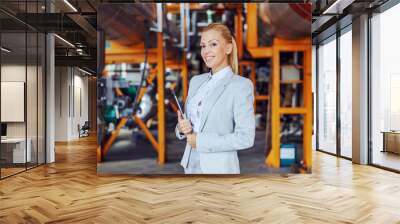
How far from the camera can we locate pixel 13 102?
6.34 metres

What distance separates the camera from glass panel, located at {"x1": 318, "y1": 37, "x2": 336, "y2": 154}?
944 centimetres

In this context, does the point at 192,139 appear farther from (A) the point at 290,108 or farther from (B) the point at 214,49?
(A) the point at 290,108

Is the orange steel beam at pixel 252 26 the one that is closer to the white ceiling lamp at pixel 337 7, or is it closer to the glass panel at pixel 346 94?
the white ceiling lamp at pixel 337 7

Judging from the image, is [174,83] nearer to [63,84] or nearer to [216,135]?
[216,135]

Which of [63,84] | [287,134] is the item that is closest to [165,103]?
[287,134]

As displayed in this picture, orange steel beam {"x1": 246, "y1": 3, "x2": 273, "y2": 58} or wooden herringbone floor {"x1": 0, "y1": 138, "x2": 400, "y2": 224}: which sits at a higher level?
orange steel beam {"x1": 246, "y1": 3, "x2": 273, "y2": 58}

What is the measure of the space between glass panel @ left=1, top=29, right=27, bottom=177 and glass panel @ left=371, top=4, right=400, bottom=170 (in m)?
6.39

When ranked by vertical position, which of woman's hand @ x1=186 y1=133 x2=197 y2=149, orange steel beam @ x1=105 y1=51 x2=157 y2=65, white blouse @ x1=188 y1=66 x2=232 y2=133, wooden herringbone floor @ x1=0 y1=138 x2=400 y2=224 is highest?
orange steel beam @ x1=105 y1=51 x2=157 y2=65

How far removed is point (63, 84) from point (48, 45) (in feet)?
22.2

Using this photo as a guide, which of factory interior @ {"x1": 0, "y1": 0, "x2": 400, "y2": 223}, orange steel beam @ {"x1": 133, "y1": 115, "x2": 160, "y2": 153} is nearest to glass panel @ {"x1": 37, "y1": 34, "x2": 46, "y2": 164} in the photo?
factory interior @ {"x1": 0, "y1": 0, "x2": 400, "y2": 223}

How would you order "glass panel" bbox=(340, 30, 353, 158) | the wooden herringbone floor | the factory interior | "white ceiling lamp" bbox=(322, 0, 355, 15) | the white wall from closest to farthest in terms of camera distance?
Answer: 1. the wooden herringbone floor
2. the factory interior
3. "white ceiling lamp" bbox=(322, 0, 355, 15)
4. "glass panel" bbox=(340, 30, 353, 158)
5. the white wall

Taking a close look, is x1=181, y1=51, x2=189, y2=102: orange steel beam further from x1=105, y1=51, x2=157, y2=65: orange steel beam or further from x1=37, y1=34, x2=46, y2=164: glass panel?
x1=37, y1=34, x2=46, y2=164: glass panel

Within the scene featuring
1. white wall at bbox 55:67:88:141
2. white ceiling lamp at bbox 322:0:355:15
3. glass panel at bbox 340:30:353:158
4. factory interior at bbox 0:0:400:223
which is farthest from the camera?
white wall at bbox 55:67:88:141

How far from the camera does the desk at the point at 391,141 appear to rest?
6670 millimetres
